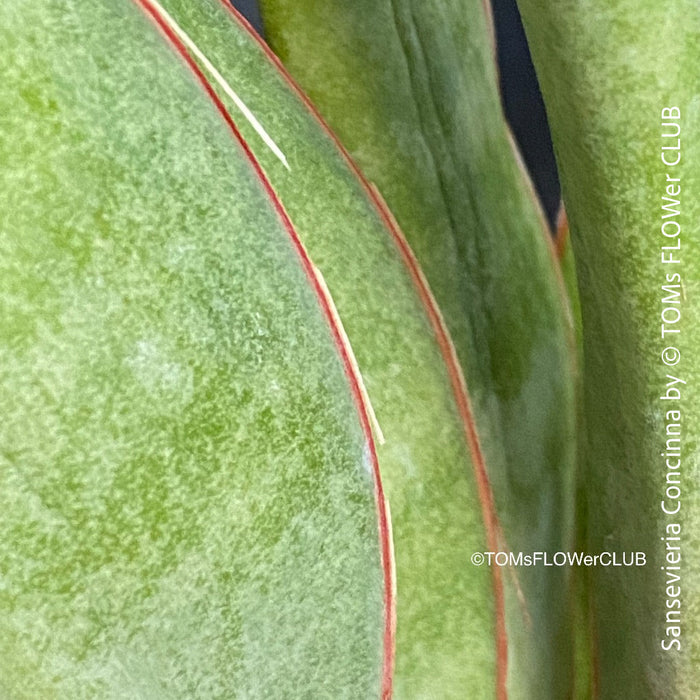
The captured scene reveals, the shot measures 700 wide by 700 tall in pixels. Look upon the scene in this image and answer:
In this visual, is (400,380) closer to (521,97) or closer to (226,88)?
(226,88)

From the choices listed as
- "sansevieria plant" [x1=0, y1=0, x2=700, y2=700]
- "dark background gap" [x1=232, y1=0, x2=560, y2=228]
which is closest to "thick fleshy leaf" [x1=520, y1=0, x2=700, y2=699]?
"sansevieria plant" [x1=0, y1=0, x2=700, y2=700]

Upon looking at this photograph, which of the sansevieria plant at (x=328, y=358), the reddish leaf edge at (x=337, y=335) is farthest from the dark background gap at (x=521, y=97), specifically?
the reddish leaf edge at (x=337, y=335)

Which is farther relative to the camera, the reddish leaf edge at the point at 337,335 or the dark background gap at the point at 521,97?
the dark background gap at the point at 521,97

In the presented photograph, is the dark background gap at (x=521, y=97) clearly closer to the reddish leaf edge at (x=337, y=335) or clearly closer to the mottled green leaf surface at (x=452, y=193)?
the mottled green leaf surface at (x=452, y=193)

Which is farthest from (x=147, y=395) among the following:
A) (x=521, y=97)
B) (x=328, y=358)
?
(x=521, y=97)

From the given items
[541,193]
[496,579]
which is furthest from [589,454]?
[541,193]

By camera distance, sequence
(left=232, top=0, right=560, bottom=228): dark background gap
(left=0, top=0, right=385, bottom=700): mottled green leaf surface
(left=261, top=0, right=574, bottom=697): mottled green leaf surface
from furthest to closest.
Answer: (left=232, top=0, right=560, bottom=228): dark background gap, (left=261, top=0, right=574, bottom=697): mottled green leaf surface, (left=0, top=0, right=385, bottom=700): mottled green leaf surface

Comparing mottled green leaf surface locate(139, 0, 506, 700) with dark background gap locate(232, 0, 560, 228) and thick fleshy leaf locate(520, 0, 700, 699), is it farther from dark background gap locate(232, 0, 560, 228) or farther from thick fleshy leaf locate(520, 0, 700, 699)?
dark background gap locate(232, 0, 560, 228)
